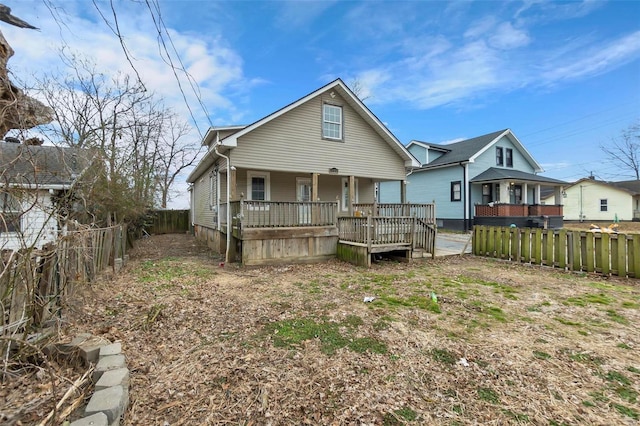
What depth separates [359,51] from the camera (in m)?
15.6

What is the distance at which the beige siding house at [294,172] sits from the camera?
9.45 metres

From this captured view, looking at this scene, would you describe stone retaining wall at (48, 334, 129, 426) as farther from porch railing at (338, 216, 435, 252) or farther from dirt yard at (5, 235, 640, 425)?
porch railing at (338, 216, 435, 252)

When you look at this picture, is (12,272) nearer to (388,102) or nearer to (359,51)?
(359,51)

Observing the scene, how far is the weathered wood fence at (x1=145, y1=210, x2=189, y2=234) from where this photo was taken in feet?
70.9

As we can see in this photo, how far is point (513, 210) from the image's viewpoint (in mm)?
19328

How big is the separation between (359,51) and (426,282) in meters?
13.4

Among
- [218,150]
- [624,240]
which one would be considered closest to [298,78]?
[218,150]

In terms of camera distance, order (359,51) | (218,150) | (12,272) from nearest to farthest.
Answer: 1. (12,272)
2. (218,150)
3. (359,51)

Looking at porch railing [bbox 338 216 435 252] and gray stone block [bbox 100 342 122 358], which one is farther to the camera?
porch railing [bbox 338 216 435 252]

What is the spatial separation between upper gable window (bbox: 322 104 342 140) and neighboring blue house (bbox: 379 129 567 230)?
8869 mm

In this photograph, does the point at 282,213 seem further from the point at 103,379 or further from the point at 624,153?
the point at 624,153

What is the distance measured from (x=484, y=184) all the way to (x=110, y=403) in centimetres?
2275

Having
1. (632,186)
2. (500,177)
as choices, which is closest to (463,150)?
(500,177)

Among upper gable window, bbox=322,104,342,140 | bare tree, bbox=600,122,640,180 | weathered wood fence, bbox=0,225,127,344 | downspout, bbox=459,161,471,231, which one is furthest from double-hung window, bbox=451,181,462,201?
bare tree, bbox=600,122,640,180
